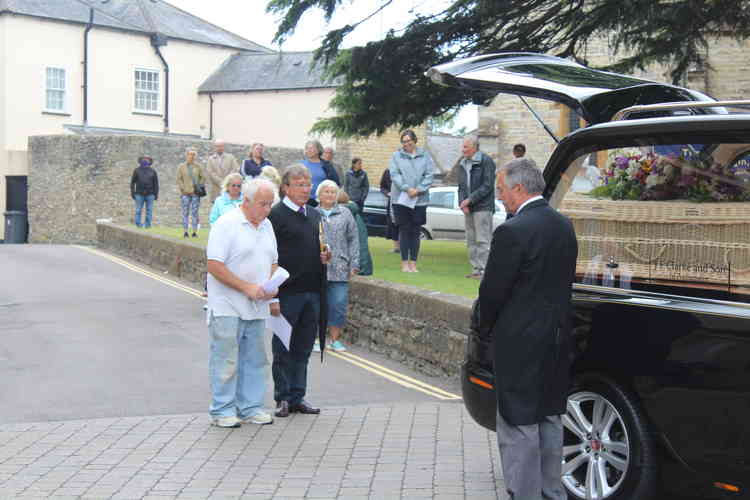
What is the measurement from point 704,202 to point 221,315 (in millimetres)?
3833

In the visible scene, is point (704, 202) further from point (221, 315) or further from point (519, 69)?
point (221, 315)

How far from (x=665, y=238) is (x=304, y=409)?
3.84m

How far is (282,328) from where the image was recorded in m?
8.15

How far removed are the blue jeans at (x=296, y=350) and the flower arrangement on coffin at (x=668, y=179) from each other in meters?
3.08

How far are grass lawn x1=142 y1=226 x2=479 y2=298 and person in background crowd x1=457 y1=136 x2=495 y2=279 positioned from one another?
41cm

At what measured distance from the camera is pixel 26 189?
4169cm

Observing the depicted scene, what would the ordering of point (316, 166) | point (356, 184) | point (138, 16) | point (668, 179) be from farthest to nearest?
point (138, 16) < point (356, 184) < point (316, 166) < point (668, 179)

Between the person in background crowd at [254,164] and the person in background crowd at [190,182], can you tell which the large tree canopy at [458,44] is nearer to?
the person in background crowd at [254,164]

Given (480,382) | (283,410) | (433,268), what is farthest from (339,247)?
(480,382)

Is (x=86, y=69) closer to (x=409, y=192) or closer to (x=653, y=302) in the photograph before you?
(x=409, y=192)

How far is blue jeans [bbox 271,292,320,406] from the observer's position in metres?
8.23

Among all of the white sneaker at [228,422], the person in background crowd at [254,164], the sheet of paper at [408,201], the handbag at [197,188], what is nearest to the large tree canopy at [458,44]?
the person in background crowd at [254,164]

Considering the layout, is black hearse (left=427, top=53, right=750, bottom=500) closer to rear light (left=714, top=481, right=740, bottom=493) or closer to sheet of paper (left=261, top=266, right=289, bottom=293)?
rear light (left=714, top=481, right=740, bottom=493)

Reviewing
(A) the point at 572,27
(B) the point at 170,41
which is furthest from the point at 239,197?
(B) the point at 170,41
